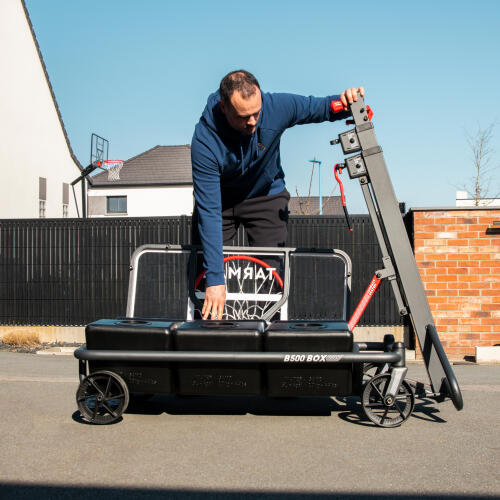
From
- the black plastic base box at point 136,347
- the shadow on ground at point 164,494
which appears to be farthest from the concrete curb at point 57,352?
the shadow on ground at point 164,494

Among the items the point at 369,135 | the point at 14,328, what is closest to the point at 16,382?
the point at 369,135

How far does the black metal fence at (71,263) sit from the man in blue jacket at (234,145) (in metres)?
6.58

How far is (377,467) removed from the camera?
270cm

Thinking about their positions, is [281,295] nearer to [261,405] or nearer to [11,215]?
[261,405]

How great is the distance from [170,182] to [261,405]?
42914 mm

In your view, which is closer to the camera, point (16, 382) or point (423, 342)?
point (423, 342)

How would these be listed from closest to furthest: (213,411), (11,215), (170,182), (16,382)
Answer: (213,411) → (16,382) → (11,215) → (170,182)

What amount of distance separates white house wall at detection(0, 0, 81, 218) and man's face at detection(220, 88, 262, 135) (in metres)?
20.0

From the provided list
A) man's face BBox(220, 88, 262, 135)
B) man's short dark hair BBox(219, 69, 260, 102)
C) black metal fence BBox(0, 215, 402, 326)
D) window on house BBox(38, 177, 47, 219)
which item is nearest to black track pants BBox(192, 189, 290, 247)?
man's face BBox(220, 88, 262, 135)

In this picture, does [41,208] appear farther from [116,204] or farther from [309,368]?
[309,368]

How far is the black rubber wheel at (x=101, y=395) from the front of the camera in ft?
11.0

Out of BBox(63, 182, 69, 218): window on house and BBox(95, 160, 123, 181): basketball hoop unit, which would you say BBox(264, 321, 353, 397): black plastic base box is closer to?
BBox(63, 182, 69, 218): window on house

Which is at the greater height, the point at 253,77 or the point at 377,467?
the point at 253,77

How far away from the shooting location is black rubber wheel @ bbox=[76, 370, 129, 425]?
132 inches
